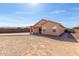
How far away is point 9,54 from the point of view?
106 inches

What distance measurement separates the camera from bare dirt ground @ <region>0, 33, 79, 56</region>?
8.89 feet

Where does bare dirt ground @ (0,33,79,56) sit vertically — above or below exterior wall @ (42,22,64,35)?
below

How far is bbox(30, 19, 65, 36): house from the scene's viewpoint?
9.02ft

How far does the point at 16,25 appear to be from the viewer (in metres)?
2.76

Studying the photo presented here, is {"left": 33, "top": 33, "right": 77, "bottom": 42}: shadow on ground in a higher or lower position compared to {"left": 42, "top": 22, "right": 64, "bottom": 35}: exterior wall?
lower

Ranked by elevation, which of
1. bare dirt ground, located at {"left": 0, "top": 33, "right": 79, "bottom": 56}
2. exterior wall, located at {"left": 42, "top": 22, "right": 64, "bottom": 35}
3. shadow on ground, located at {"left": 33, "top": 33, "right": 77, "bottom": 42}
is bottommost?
bare dirt ground, located at {"left": 0, "top": 33, "right": 79, "bottom": 56}

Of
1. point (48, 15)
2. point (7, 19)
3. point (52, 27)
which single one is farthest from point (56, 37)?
point (7, 19)

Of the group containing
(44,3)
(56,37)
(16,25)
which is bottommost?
(56,37)

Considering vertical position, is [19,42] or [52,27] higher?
[52,27]

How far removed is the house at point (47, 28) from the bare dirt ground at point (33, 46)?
0.26 feet

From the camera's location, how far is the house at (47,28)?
2.75 metres

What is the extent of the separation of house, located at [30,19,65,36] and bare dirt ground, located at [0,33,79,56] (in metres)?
0.08

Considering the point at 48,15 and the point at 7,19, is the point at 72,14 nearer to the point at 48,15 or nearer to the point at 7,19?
the point at 48,15

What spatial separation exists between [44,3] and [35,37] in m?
0.46
